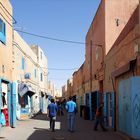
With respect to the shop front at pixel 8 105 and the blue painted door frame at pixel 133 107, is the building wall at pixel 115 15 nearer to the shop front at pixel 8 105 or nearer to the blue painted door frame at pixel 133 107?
the shop front at pixel 8 105

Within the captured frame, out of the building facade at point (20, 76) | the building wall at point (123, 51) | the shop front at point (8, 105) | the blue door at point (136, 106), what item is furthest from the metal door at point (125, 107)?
the building facade at point (20, 76)

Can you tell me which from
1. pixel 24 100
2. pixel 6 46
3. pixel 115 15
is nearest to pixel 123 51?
pixel 6 46

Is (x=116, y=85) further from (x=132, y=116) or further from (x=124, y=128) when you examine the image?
(x=132, y=116)

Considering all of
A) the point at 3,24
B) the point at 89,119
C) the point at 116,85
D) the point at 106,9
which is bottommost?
the point at 89,119

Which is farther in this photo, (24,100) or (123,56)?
(24,100)

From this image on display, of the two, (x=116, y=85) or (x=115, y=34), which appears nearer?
(x=116, y=85)

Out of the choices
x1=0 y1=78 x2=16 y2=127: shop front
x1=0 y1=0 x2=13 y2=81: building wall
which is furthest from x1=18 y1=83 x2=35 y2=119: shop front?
x1=0 y1=0 x2=13 y2=81: building wall

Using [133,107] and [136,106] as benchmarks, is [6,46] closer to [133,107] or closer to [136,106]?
[133,107]

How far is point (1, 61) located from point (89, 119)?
561 inches

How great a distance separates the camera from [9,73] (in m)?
22.4

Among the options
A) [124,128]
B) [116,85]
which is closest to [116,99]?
[116,85]

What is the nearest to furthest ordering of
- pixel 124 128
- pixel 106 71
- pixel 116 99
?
pixel 124 128 → pixel 116 99 → pixel 106 71

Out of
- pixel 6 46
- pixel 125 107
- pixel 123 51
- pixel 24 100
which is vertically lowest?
pixel 125 107

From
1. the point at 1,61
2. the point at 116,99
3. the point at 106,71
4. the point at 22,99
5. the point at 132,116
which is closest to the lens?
the point at 132,116
